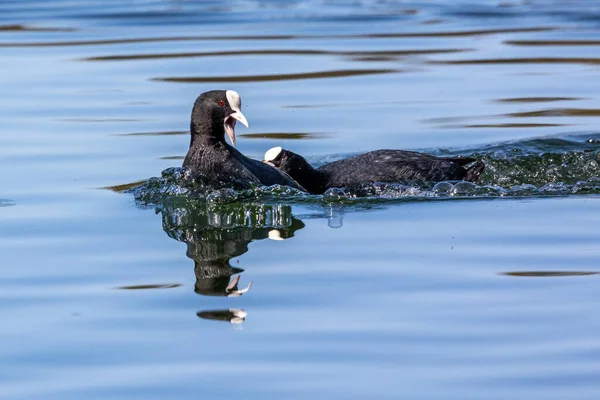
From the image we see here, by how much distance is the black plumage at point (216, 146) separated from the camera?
749 cm

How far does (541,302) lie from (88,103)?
6.93 meters

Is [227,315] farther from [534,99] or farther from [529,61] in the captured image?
[529,61]

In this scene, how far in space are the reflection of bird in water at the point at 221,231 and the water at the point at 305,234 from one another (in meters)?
0.02

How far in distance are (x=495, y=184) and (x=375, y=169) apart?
81 cm

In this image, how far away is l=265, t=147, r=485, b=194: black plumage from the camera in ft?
26.8

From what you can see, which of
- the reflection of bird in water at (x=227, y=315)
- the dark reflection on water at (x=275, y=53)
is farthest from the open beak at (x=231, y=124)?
the dark reflection on water at (x=275, y=53)

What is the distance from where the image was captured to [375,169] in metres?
8.20

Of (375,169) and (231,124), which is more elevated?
(231,124)

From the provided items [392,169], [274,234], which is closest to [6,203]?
[274,234]

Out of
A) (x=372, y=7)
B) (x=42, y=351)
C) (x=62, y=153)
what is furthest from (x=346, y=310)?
(x=372, y=7)

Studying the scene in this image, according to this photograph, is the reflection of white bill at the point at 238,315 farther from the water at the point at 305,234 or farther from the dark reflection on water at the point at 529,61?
the dark reflection on water at the point at 529,61

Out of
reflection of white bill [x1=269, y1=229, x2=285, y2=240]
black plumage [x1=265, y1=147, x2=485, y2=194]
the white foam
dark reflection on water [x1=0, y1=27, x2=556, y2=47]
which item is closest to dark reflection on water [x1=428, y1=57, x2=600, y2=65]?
dark reflection on water [x1=0, y1=27, x2=556, y2=47]

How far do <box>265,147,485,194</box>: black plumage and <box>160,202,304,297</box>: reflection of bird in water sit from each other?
1.03 m

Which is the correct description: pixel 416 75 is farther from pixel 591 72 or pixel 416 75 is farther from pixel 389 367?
pixel 389 367
